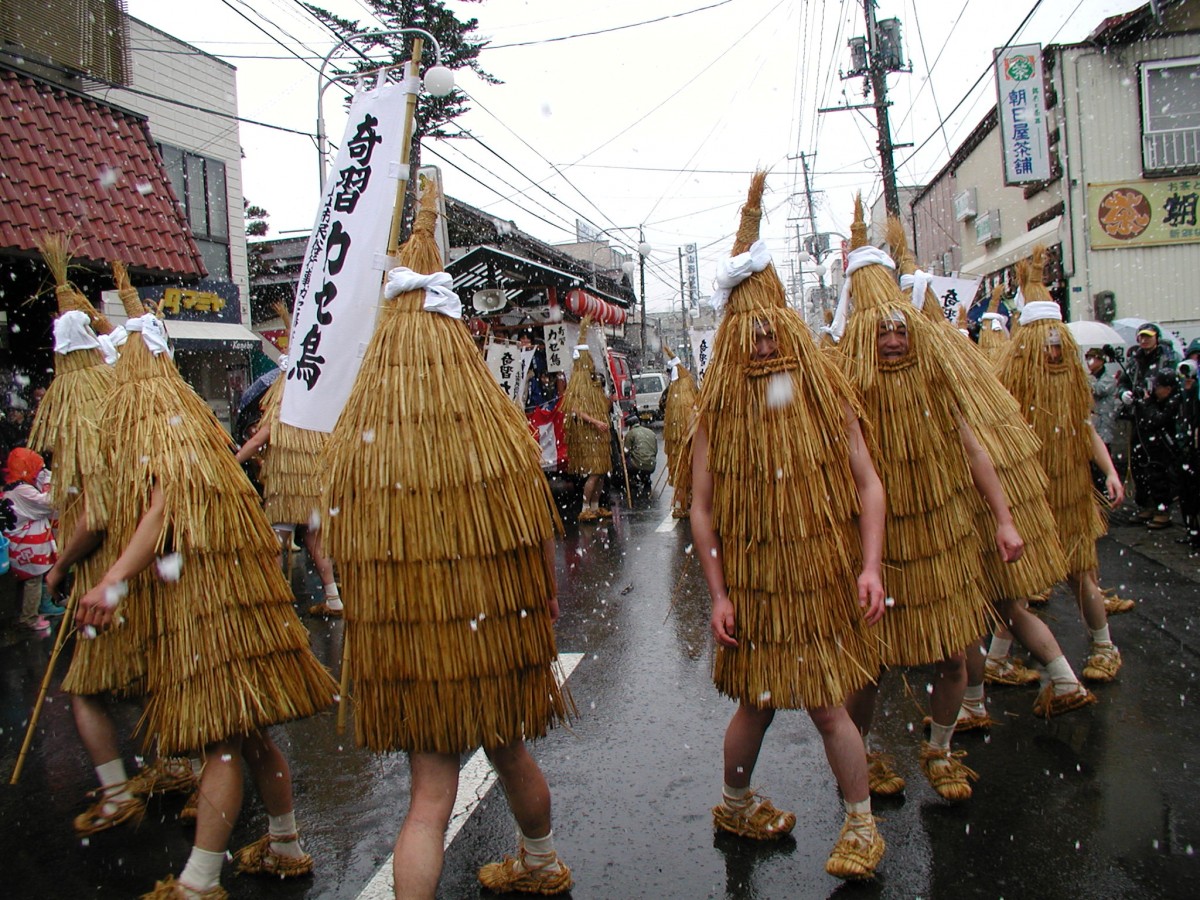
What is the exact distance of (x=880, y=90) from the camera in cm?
1653

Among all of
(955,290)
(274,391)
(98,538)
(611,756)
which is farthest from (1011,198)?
(98,538)

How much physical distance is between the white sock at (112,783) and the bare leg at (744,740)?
95.1 inches

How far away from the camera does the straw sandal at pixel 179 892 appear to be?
2.65m

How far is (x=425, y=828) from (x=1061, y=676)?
309cm

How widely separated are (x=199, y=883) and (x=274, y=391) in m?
4.69

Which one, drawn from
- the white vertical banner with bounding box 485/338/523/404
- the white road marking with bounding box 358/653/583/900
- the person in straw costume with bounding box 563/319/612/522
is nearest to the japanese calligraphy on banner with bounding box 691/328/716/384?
the person in straw costume with bounding box 563/319/612/522

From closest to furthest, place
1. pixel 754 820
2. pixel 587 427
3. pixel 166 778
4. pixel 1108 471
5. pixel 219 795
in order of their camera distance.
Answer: pixel 219 795
pixel 754 820
pixel 166 778
pixel 1108 471
pixel 587 427

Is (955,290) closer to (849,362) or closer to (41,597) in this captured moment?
(849,362)

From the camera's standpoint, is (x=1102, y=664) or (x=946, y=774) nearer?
(x=946, y=774)

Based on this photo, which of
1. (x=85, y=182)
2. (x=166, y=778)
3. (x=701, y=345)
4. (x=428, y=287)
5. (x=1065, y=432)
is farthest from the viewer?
(x=701, y=345)

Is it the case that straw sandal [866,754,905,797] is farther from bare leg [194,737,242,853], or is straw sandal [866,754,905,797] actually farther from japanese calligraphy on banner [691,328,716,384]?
japanese calligraphy on banner [691,328,716,384]

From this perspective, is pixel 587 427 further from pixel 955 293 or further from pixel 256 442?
pixel 256 442

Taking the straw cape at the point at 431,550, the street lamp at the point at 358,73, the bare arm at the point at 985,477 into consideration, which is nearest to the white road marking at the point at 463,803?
the straw cape at the point at 431,550

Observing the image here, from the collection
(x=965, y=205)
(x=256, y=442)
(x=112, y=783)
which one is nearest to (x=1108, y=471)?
(x=112, y=783)
